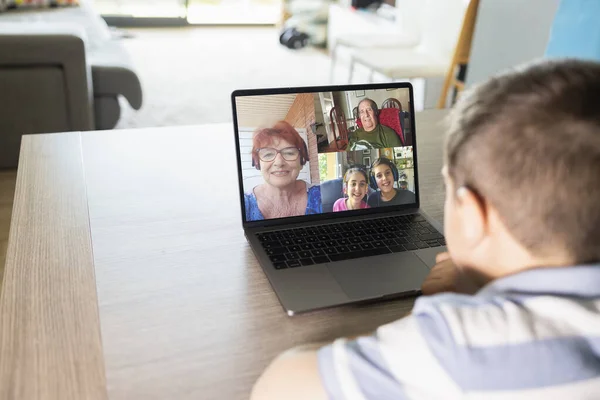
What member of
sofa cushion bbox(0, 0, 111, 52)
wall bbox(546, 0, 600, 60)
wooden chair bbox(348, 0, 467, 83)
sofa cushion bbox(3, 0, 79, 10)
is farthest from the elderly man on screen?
sofa cushion bbox(3, 0, 79, 10)

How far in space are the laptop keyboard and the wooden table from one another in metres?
0.05

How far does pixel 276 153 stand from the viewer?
0.87 metres

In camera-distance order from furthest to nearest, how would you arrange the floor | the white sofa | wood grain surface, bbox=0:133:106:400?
the floor → the white sofa → wood grain surface, bbox=0:133:106:400

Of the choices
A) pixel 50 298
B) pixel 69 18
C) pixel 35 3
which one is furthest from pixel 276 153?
pixel 35 3

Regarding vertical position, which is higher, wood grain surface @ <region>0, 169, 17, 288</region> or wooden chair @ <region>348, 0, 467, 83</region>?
wooden chair @ <region>348, 0, 467, 83</region>

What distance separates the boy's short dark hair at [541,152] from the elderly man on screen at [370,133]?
0.39 metres

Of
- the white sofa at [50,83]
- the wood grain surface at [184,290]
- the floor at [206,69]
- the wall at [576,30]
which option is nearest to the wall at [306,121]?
the wood grain surface at [184,290]

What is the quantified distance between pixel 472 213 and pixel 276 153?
0.41 m

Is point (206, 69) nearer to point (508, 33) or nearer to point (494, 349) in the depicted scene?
point (508, 33)

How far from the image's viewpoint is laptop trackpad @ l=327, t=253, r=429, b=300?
728mm

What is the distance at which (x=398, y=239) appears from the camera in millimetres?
854

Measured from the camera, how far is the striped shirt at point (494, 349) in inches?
17.1

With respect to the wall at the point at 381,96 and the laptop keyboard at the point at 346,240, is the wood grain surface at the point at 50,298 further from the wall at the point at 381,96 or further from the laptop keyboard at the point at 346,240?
the wall at the point at 381,96

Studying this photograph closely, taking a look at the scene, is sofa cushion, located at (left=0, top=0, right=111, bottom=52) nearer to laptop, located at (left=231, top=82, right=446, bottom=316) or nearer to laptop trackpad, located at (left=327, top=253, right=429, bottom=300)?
laptop, located at (left=231, top=82, right=446, bottom=316)
